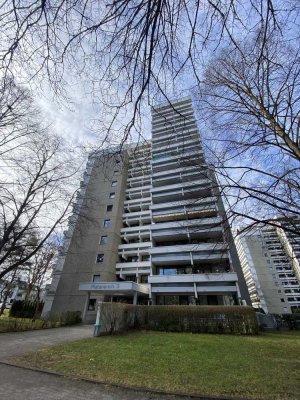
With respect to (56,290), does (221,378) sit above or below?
below

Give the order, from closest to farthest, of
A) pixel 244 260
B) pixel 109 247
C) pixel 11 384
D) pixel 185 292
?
pixel 11 384
pixel 185 292
pixel 109 247
pixel 244 260

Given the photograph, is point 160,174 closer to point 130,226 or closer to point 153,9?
point 130,226

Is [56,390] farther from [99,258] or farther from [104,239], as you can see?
[104,239]

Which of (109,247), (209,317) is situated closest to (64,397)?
(209,317)

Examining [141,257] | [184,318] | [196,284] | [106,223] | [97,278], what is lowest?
[184,318]

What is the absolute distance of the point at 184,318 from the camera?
52.4 ft

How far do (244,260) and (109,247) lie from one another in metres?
56.4

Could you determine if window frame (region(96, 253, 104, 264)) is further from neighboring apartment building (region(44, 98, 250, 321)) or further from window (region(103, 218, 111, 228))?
window (region(103, 218, 111, 228))

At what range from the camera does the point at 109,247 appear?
3388cm

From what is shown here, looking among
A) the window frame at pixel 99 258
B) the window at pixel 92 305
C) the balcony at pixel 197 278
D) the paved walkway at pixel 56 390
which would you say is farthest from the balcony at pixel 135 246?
the paved walkway at pixel 56 390

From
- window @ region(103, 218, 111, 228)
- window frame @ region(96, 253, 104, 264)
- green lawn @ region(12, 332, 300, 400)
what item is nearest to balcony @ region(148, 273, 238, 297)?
window frame @ region(96, 253, 104, 264)

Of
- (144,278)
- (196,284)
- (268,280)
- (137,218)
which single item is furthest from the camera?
(268,280)

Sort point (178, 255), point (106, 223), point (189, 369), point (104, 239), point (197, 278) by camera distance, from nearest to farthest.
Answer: point (189, 369) → point (197, 278) → point (178, 255) → point (104, 239) → point (106, 223)

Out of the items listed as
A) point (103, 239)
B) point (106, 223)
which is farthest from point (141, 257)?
point (106, 223)
